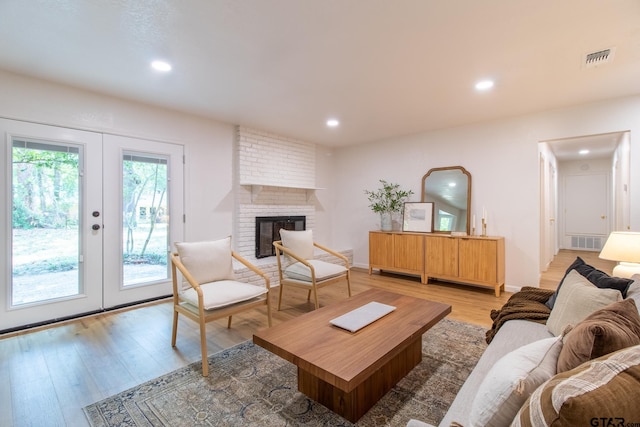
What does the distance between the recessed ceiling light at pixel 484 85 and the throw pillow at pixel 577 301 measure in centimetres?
199

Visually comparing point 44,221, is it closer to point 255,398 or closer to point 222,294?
point 222,294

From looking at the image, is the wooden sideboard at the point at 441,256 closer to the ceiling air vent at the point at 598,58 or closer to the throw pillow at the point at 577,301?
the ceiling air vent at the point at 598,58

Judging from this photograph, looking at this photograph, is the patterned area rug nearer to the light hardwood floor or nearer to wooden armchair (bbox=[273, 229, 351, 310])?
the light hardwood floor

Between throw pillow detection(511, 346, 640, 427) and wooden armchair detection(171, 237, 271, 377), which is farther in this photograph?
wooden armchair detection(171, 237, 271, 377)

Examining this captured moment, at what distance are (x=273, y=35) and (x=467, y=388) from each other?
2.39m

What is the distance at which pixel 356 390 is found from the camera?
1.61 m

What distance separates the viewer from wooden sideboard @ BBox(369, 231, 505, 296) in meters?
3.93

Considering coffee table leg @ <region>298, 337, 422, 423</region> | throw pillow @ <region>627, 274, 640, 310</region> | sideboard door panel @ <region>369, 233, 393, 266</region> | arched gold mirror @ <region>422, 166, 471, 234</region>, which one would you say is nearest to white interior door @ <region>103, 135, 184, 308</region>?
coffee table leg @ <region>298, 337, 422, 423</region>

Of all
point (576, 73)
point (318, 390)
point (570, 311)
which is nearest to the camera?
point (570, 311)

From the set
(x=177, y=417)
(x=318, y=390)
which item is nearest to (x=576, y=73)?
(x=318, y=390)

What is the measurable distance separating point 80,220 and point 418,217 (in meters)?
4.48

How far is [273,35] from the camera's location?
2133 millimetres

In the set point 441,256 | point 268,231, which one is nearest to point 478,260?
point 441,256

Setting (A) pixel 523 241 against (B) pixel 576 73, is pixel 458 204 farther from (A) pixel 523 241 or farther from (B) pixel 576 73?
(B) pixel 576 73
